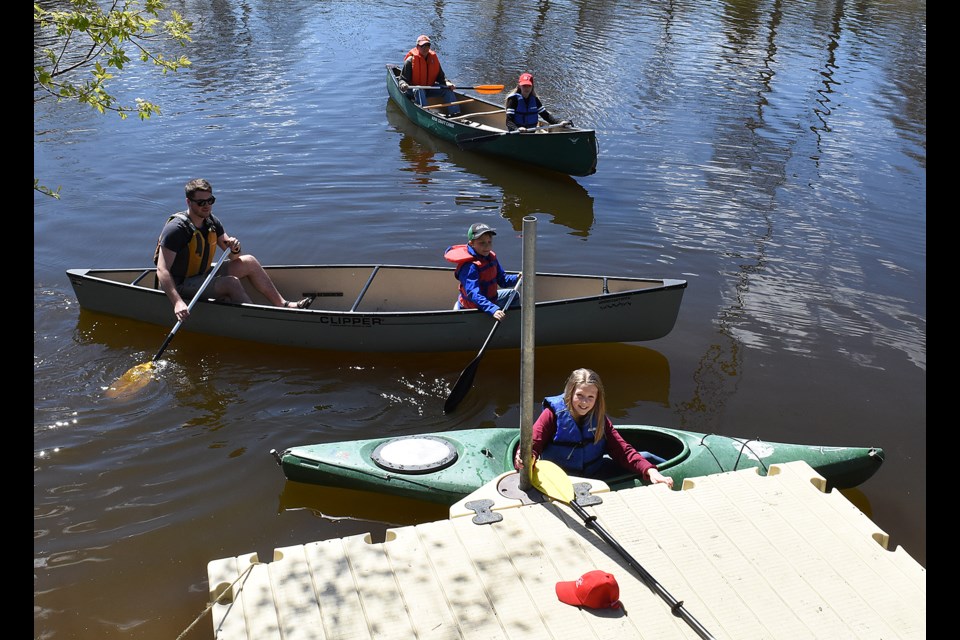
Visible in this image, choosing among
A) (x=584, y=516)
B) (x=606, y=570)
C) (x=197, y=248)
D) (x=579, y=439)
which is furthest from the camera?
(x=197, y=248)

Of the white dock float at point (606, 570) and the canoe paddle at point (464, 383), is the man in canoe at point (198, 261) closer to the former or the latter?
the canoe paddle at point (464, 383)

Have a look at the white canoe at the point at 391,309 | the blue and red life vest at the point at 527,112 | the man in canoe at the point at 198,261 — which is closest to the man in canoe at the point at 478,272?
the white canoe at the point at 391,309

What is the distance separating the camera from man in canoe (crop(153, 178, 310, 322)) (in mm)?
7918

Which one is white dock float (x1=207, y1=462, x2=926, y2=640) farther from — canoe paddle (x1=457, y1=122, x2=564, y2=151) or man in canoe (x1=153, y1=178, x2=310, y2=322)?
canoe paddle (x1=457, y1=122, x2=564, y2=151)

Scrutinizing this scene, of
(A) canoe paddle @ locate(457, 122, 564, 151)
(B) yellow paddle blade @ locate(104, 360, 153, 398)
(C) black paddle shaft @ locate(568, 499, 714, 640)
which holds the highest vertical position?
(A) canoe paddle @ locate(457, 122, 564, 151)

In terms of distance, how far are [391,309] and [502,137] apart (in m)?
5.18

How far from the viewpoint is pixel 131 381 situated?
25.9ft

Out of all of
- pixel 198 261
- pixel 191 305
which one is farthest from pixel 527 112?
pixel 191 305

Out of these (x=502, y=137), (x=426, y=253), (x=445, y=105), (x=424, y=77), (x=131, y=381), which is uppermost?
(x=424, y=77)

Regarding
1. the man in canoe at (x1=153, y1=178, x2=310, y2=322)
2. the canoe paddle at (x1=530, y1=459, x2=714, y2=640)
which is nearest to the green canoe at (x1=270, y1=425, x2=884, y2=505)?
the canoe paddle at (x1=530, y1=459, x2=714, y2=640)

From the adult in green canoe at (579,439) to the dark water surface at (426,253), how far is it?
127 cm

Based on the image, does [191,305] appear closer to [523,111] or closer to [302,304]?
[302,304]

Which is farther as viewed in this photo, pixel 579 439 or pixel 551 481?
pixel 579 439
